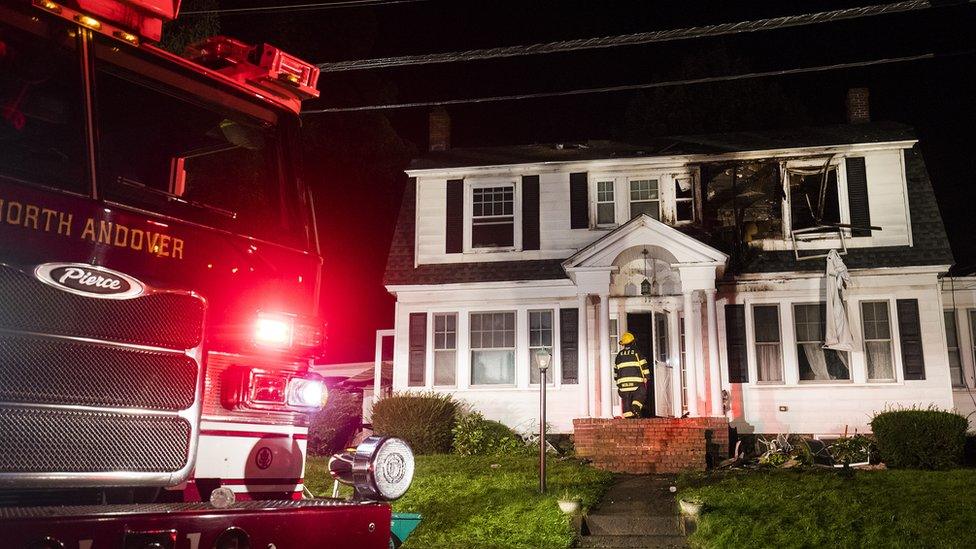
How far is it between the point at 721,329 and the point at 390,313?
1423 centimetres

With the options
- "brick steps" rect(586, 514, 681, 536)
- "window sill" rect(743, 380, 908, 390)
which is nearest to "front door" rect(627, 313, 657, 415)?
"window sill" rect(743, 380, 908, 390)

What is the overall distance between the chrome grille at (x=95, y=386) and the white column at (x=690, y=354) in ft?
45.2

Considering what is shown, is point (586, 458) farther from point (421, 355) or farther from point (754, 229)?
point (754, 229)

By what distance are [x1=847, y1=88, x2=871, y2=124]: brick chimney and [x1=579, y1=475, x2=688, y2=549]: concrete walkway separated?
11551 millimetres

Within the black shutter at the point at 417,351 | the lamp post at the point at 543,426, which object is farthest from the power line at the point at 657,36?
the black shutter at the point at 417,351

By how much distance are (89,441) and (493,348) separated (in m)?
15.1

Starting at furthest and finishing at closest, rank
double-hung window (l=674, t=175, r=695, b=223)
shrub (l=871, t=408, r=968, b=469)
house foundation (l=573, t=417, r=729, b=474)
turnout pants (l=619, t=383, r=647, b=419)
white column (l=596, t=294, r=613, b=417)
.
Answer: double-hung window (l=674, t=175, r=695, b=223)
white column (l=596, t=294, r=613, b=417)
turnout pants (l=619, t=383, r=647, b=419)
house foundation (l=573, t=417, r=729, b=474)
shrub (l=871, t=408, r=968, b=469)

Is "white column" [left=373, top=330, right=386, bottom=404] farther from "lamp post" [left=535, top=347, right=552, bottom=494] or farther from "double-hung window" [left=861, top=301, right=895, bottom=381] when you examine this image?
"double-hung window" [left=861, top=301, right=895, bottom=381]

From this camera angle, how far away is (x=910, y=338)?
16031 millimetres

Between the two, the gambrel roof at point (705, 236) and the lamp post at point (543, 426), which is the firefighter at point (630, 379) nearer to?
the gambrel roof at point (705, 236)

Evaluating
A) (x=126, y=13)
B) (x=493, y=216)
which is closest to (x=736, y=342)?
(x=493, y=216)

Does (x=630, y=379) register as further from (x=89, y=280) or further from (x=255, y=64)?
(x=89, y=280)

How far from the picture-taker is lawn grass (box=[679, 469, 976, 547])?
838 cm

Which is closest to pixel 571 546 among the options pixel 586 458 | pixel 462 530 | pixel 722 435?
pixel 462 530
